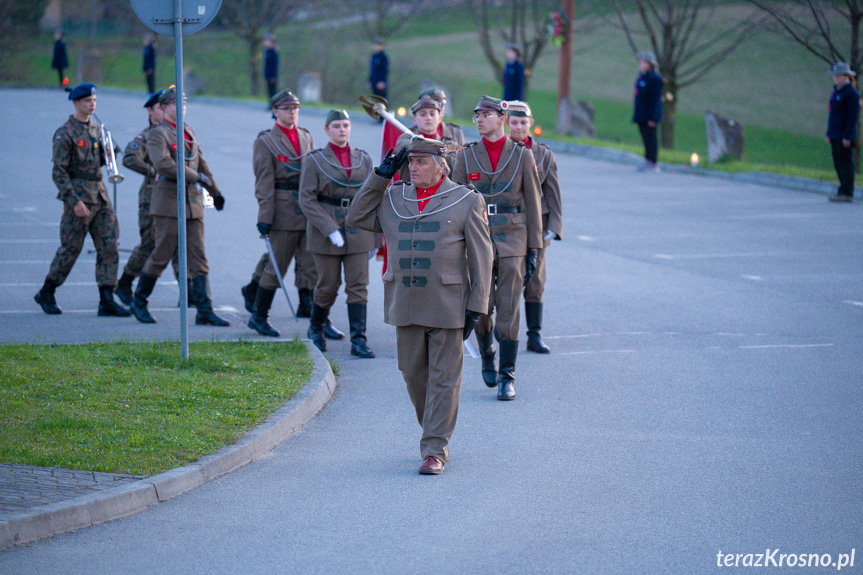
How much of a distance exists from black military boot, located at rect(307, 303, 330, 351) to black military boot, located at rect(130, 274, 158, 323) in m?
1.77

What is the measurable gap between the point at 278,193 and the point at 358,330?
1.58m

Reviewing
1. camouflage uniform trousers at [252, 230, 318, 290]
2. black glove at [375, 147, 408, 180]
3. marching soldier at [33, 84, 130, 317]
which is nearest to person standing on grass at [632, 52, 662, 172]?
camouflage uniform trousers at [252, 230, 318, 290]

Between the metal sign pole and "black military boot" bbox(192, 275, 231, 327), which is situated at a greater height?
the metal sign pole

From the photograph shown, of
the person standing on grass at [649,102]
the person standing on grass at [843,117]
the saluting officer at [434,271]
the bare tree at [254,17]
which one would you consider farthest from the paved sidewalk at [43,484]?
the bare tree at [254,17]

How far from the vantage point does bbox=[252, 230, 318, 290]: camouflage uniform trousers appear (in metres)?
10.4

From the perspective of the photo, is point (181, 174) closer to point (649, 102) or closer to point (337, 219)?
point (337, 219)

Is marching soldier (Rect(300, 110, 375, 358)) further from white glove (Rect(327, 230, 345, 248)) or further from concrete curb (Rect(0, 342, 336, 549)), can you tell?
concrete curb (Rect(0, 342, 336, 549))

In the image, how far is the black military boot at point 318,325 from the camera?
9742 mm

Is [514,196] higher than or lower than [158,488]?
A: higher

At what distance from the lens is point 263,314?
10250mm

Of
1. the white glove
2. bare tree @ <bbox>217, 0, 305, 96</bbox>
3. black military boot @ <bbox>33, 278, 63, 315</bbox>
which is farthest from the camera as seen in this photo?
bare tree @ <bbox>217, 0, 305, 96</bbox>

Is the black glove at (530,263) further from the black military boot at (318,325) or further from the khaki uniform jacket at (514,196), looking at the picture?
the black military boot at (318,325)

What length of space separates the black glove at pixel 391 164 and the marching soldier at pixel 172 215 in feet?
13.8

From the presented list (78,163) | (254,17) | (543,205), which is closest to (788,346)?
(543,205)
